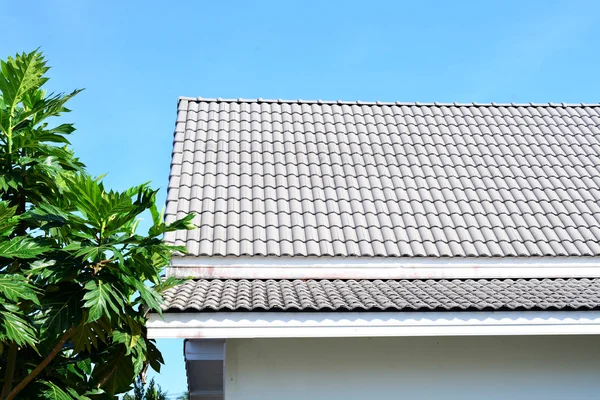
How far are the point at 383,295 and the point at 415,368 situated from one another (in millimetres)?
752

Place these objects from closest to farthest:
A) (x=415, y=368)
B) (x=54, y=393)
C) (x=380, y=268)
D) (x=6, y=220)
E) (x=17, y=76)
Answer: (x=6, y=220) → (x=54, y=393) → (x=17, y=76) → (x=415, y=368) → (x=380, y=268)

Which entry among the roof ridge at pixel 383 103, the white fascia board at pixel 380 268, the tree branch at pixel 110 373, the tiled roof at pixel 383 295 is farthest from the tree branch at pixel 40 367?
the roof ridge at pixel 383 103

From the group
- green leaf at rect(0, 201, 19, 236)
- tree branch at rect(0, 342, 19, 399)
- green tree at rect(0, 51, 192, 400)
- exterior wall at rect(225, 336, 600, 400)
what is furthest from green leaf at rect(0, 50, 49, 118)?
exterior wall at rect(225, 336, 600, 400)

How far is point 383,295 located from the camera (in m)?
6.11

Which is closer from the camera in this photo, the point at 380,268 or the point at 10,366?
the point at 10,366

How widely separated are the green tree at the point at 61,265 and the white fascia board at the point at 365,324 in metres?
0.35

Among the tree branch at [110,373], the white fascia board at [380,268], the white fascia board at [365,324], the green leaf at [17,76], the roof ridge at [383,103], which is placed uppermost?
the roof ridge at [383,103]

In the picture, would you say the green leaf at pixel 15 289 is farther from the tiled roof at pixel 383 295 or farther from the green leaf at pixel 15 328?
the tiled roof at pixel 383 295

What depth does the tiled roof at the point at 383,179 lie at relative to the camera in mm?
7609

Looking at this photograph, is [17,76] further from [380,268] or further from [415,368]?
[415,368]

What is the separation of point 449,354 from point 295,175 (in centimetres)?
320

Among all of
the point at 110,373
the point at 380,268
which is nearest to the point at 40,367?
the point at 110,373

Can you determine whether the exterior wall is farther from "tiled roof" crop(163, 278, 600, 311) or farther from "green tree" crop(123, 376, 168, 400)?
"green tree" crop(123, 376, 168, 400)

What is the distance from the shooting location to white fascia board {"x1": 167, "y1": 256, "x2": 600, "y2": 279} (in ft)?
22.9
